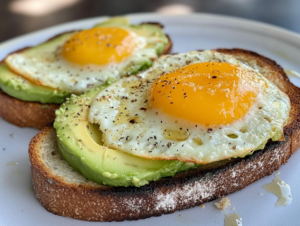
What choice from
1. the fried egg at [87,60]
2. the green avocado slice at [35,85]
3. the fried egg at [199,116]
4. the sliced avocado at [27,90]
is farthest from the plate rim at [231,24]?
the fried egg at [199,116]

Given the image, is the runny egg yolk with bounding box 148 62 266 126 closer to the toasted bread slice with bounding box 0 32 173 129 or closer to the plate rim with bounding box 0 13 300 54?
the toasted bread slice with bounding box 0 32 173 129

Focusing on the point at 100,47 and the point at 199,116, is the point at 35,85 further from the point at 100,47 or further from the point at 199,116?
the point at 199,116

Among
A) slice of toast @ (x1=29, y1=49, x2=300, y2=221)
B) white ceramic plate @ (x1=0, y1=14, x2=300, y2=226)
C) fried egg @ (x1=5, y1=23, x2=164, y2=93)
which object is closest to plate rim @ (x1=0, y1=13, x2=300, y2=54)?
white ceramic plate @ (x1=0, y1=14, x2=300, y2=226)

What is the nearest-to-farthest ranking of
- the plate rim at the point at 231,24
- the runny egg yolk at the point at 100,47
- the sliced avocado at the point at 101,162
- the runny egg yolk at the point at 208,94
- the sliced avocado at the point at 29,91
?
the sliced avocado at the point at 101,162
the runny egg yolk at the point at 208,94
the sliced avocado at the point at 29,91
the runny egg yolk at the point at 100,47
the plate rim at the point at 231,24

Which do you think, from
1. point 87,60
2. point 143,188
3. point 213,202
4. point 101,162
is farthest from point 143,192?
point 87,60

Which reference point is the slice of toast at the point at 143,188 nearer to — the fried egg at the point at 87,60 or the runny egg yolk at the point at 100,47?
the fried egg at the point at 87,60
